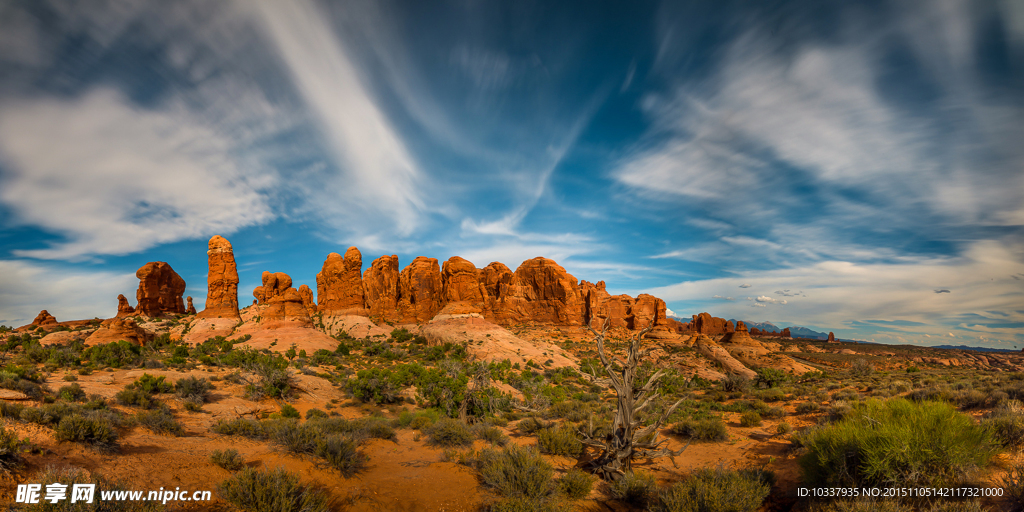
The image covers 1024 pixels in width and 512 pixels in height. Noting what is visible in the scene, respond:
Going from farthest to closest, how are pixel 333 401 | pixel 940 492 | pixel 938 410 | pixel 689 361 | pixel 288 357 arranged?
pixel 689 361 < pixel 288 357 < pixel 333 401 < pixel 938 410 < pixel 940 492

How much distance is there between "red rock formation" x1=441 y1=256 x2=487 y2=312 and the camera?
2314 inches

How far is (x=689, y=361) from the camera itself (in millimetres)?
36938

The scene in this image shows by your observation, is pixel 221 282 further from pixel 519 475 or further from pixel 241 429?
pixel 519 475

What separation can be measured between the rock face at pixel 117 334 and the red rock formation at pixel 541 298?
44930mm

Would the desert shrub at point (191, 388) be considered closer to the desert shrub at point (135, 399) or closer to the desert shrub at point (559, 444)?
the desert shrub at point (135, 399)

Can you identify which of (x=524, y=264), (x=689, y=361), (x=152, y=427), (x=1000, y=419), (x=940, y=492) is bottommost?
(x=689, y=361)

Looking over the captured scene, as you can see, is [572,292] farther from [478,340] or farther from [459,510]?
[459,510]

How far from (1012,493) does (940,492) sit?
69 cm

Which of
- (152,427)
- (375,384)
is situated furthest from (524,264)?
(152,427)

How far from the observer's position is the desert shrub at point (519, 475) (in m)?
7.60

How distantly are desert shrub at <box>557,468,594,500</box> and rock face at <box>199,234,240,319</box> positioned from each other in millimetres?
51805

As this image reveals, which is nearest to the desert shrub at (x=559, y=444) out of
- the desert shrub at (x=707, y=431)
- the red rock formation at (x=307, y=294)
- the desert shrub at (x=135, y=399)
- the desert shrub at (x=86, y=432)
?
the desert shrub at (x=707, y=431)

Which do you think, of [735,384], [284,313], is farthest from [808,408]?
[284,313]

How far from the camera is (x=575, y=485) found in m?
8.05
